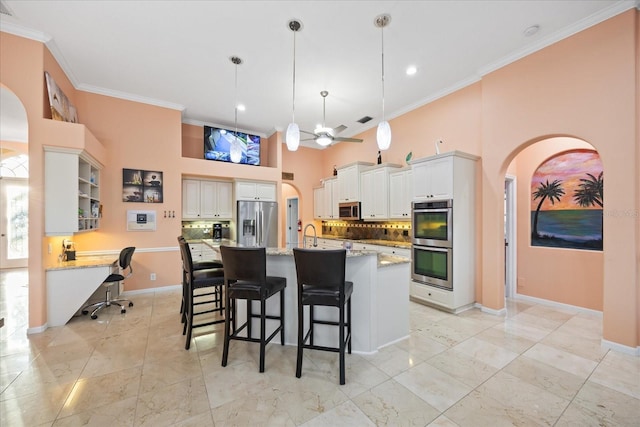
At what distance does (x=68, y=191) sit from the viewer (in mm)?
3373

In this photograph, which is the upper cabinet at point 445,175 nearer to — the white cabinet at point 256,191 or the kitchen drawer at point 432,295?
the kitchen drawer at point 432,295

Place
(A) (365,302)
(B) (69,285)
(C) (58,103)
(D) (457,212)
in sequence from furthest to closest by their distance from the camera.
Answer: (D) (457,212), (C) (58,103), (B) (69,285), (A) (365,302)

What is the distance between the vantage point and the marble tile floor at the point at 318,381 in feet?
5.92

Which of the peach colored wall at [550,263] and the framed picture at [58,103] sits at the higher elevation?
the framed picture at [58,103]

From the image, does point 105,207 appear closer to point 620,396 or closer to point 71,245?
point 71,245

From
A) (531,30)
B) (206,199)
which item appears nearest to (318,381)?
(531,30)

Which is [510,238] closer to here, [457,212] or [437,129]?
[457,212]

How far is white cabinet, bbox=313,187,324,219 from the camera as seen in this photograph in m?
7.11

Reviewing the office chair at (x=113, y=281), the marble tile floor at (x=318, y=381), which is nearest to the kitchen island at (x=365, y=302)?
the marble tile floor at (x=318, y=381)

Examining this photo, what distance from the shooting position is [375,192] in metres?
5.42

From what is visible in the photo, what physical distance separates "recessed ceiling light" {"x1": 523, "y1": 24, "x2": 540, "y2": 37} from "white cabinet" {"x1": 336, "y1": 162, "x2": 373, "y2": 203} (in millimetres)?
3279

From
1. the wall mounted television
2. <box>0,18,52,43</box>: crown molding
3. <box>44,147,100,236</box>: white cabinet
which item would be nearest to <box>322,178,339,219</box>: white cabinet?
the wall mounted television

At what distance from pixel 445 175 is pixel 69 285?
215 inches

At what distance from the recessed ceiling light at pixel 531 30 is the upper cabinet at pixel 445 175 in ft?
4.99
